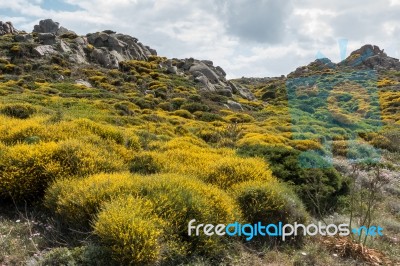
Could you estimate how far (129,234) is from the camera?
4.80m

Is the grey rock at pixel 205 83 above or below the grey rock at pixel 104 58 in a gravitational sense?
below

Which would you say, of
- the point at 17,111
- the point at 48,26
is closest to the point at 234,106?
the point at 17,111

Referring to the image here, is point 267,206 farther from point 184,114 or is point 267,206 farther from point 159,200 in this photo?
point 184,114

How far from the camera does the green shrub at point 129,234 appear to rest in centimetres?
473

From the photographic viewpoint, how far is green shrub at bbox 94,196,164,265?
4.73 meters

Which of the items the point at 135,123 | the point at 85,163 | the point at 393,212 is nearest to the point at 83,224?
the point at 85,163

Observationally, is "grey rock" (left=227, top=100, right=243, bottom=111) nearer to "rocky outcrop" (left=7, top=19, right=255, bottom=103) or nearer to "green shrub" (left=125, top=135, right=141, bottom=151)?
"rocky outcrop" (left=7, top=19, right=255, bottom=103)

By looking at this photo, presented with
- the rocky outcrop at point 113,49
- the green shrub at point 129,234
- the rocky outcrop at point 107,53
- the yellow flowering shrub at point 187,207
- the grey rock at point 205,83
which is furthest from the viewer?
the grey rock at point 205,83

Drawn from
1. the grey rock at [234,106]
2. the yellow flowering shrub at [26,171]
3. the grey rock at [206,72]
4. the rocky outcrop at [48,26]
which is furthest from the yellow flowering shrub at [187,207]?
the rocky outcrop at [48,26]

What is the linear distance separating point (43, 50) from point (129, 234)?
46198 millimetres

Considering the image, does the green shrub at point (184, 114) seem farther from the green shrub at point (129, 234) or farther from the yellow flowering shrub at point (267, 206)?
the green shrub at point (129, 234)

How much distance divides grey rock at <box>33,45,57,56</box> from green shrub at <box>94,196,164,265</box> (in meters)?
44.4

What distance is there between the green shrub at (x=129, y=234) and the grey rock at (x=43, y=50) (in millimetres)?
44418

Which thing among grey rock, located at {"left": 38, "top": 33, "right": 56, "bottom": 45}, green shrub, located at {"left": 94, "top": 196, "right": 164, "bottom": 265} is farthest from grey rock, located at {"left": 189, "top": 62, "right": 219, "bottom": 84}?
green shrub, located at {"left": 94, "top": 196, "right": 164, "bottom": 265}
